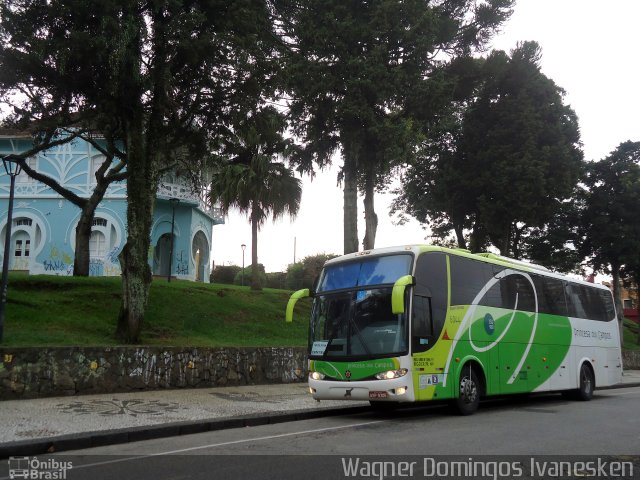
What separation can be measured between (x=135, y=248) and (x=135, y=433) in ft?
26.9

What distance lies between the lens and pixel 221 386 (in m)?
16.1

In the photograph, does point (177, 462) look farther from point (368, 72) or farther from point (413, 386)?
point (368, 72)

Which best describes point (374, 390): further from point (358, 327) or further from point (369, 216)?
point (369, 216)

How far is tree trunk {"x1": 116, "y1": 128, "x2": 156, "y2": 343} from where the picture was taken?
16062 millimetres

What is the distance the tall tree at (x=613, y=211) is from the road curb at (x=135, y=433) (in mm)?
29303

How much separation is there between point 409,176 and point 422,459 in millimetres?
25239

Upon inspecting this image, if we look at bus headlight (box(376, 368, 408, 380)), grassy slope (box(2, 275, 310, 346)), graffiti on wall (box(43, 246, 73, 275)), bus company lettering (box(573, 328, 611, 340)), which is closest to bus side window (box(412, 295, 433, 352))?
bus headlight (box(376, 368, 408, 380))

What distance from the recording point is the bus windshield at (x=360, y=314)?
35.1 feet

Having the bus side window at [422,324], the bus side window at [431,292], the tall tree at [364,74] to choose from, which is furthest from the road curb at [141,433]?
the tall tree at [364,74]

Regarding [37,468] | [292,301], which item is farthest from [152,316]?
[37,468]

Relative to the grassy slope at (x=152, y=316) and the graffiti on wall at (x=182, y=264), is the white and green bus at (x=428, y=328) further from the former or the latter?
the graffiti on wall at (x=182, y=264)

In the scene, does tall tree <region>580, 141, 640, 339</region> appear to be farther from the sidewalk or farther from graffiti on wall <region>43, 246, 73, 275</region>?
graffiti on wall <region>43, 246, 73, 275</region>

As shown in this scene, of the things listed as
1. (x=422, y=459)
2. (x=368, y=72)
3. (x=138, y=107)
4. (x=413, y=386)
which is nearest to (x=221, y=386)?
(x=413, y=386)

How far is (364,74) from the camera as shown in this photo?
64.0ft
